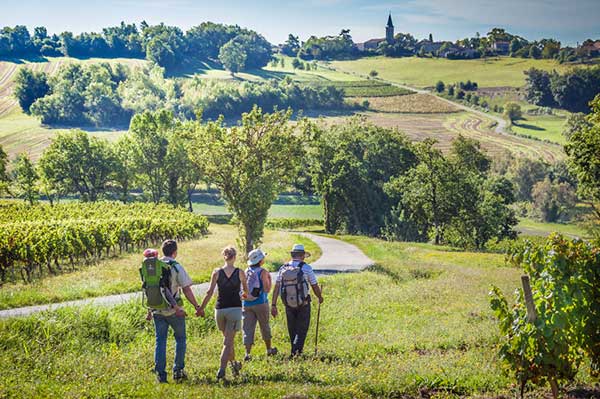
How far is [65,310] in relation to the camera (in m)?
14.0

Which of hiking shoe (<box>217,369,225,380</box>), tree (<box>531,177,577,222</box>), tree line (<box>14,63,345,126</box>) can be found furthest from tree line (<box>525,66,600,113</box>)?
hiking shoe (<box>217,369,225,380</box>)

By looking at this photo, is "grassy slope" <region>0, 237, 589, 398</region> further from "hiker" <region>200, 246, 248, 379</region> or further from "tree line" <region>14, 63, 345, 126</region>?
"tree line" <region>14, 63, 345, 126</region>

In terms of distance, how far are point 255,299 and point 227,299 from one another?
0.96 meters

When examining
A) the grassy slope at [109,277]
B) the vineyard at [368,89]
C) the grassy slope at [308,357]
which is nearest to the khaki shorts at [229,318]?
the grassy slope at [308,357]

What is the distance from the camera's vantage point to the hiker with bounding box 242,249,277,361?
11414mm

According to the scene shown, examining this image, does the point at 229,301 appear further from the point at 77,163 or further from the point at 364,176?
the point at 77,163

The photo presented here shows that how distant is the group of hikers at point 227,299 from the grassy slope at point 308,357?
0.48 m

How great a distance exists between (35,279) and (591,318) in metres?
26.2

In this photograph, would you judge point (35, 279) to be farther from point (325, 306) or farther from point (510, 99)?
point (510, 99)

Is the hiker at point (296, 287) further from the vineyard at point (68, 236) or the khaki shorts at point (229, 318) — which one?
the vineyard at point (68, 236)

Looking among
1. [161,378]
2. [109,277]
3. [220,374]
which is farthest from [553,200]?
[161,378]

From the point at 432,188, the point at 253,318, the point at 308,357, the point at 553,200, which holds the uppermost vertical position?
the point at 253,318

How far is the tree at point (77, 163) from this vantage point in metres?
75.1

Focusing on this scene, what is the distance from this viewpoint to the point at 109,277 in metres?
26.5
